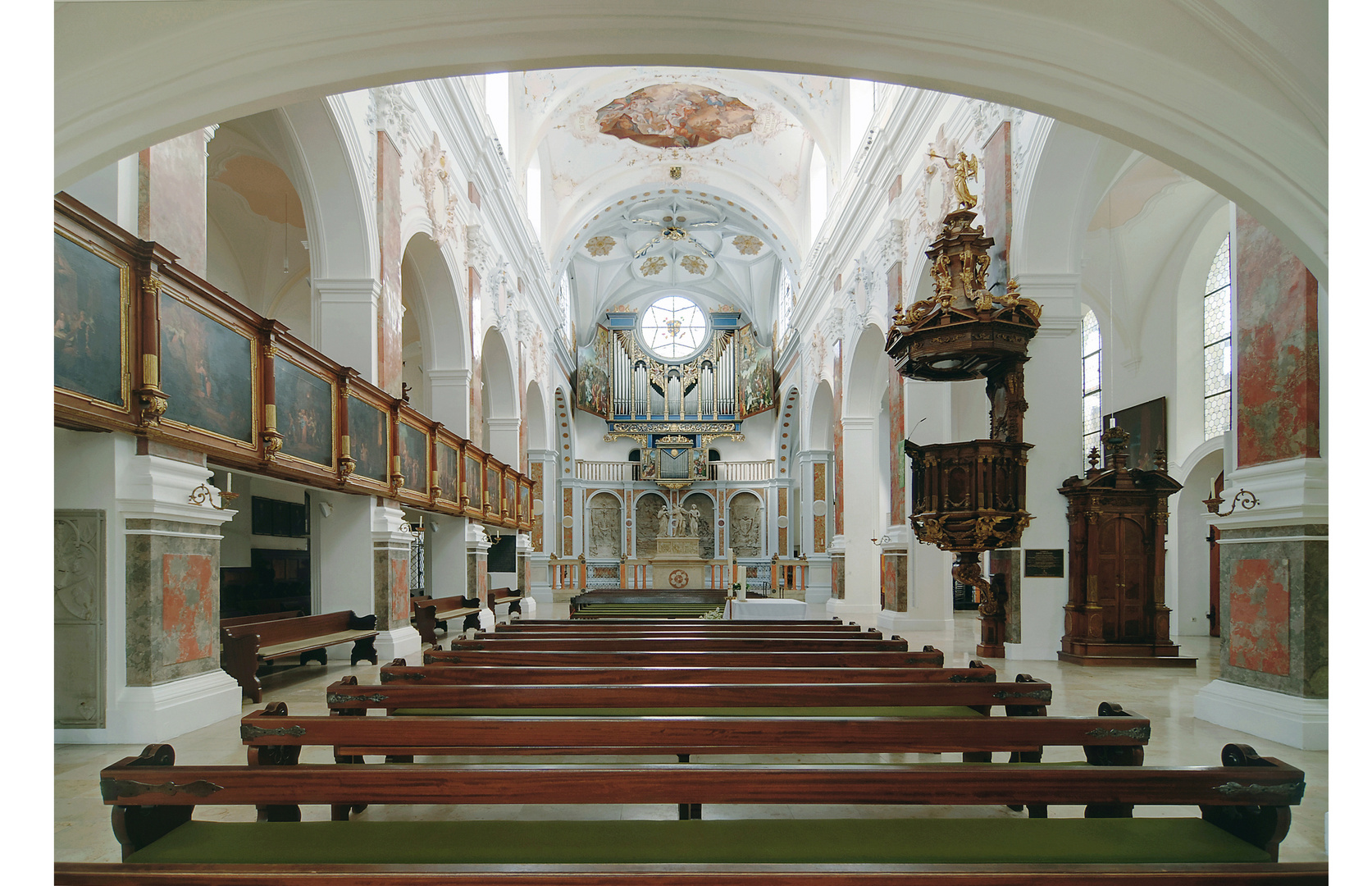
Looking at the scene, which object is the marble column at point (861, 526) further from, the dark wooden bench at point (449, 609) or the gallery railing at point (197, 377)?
the gallery railing at point (197, 377)

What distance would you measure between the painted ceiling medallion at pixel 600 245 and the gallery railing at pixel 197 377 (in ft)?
57.2

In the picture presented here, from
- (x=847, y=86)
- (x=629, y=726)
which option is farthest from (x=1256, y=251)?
(x=847, y=86)

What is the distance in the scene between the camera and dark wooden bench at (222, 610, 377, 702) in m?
5.73

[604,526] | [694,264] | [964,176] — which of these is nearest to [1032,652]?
[964,176]

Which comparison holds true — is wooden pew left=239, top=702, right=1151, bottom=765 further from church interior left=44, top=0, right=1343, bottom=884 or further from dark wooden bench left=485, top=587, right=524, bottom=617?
dark wooden bench left=485, top=587, right=524, bottom=617

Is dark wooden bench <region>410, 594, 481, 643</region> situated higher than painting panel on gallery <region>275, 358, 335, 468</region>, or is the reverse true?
painting panel on gallery <region>275, 358, 335, 468</region>

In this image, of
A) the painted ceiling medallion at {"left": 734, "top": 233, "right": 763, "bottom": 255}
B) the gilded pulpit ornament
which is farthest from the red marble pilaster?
the painted ceiling medallion at {"left": 734, "top": 233, "right": 763, "bottom": 255}

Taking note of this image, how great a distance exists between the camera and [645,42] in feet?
10.6

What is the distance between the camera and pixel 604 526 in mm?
27406

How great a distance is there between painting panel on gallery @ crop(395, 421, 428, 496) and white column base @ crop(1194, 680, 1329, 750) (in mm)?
7312

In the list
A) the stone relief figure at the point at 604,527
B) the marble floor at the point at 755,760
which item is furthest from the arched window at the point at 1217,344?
the stone relief figure at the point at 604,527

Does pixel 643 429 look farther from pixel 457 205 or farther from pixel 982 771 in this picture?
pixel 982 771

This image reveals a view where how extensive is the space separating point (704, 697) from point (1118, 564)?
6182 mm

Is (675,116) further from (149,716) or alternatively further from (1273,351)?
(149,716)
